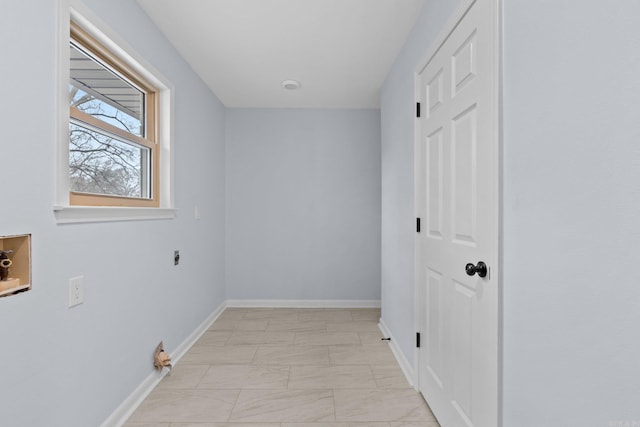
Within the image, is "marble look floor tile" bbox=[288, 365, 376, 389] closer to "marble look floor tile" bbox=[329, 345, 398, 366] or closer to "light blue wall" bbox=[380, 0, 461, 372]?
"marble look floor tile" bbox=[329, 345, 398, 366]

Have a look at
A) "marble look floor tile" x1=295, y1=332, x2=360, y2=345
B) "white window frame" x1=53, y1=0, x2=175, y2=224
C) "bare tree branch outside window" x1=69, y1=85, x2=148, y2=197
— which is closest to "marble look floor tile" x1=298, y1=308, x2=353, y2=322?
"marble look floor tile" x1=295, y1=332, x2=360, y2=345

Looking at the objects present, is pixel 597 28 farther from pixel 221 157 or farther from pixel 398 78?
pixel 221 157

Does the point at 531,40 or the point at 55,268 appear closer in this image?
the point at 531,40

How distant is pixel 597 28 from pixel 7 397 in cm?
212

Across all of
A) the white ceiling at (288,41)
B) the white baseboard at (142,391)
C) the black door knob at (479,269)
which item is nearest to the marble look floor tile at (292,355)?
the white baseboard at (142,391)

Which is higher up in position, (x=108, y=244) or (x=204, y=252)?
(x=108, y=244)

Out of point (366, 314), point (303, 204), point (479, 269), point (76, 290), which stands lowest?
point (366, 314)

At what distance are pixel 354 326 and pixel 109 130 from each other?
279cm

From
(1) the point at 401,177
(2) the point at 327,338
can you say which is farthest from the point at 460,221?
(2) the point at 327,338

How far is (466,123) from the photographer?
5.19 ft

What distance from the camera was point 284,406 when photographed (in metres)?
2.11

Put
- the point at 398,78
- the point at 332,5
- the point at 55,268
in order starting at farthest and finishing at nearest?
1. the point at 398,78
2. the point at 332,5
3. the point at 55,268

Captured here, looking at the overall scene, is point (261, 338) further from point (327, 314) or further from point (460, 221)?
point (460, 221)

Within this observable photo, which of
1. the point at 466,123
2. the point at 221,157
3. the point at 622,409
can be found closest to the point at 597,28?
the point at 466,123
